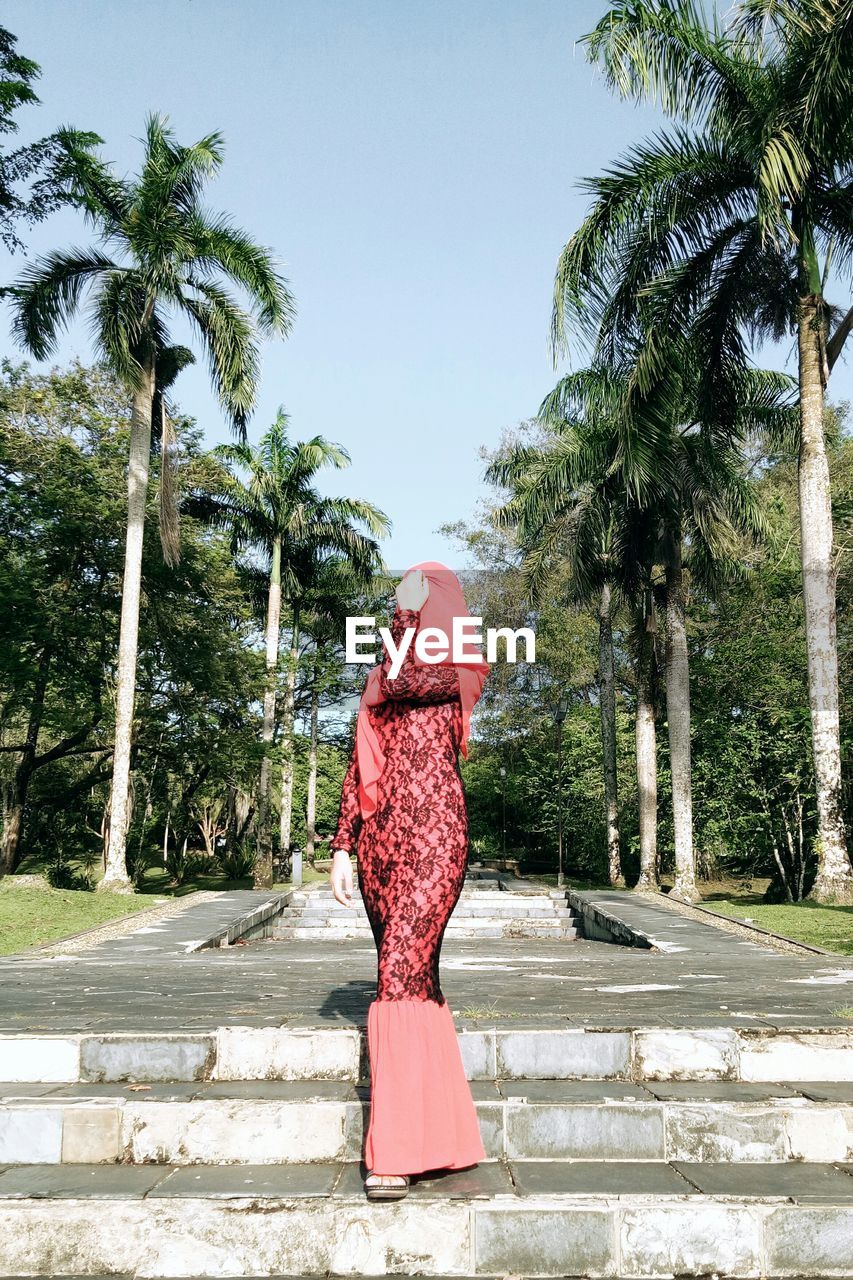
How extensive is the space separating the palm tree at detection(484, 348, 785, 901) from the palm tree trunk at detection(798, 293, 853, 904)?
259cm

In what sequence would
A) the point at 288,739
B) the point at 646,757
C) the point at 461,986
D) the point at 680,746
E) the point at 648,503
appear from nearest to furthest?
the point at 461,986, the point at 680,746, the point at 648,503, the point at 646,757, the point at 288,739

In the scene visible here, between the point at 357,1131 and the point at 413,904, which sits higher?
the point at 413,904

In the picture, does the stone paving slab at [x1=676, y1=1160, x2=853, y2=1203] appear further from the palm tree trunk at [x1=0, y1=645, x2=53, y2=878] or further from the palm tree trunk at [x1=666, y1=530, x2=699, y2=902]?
the palm tree trunk at [x1=0, y1=645, x2=53, y2=878]

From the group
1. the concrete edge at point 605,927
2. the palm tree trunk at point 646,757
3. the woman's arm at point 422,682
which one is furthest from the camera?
the palm tree trunk at point 646,757

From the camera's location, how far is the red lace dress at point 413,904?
10.8 ft

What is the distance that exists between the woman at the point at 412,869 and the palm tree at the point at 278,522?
18.7 metres

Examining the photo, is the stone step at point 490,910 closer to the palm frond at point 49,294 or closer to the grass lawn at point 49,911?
the grass lawn at point 49,911

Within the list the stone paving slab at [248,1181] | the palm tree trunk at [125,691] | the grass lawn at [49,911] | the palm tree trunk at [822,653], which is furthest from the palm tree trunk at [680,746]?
the stone paving slab at [248,1181]

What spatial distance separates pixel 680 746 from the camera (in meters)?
18.6

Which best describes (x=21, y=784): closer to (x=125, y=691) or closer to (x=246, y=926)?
(x=125, y=691)

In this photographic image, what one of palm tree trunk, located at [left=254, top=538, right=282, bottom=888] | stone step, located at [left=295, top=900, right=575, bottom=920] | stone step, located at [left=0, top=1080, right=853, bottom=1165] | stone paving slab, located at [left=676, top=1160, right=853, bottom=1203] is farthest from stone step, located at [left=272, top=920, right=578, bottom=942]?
stone paving slab, located at [left=676, top=1160, right=853, bottom=1203]

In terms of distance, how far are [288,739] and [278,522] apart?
17.5 feet

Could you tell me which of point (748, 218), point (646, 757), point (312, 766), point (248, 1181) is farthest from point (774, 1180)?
point (312, 766)

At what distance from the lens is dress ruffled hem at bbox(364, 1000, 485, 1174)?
3.24m
